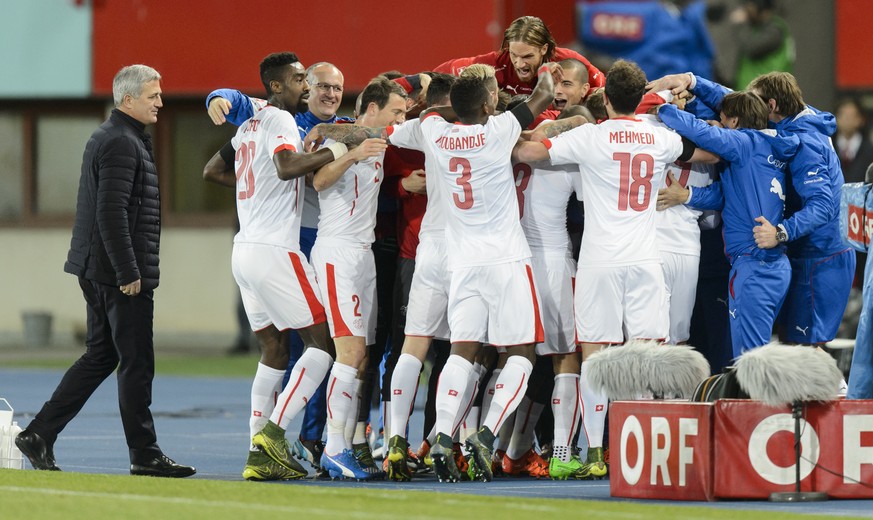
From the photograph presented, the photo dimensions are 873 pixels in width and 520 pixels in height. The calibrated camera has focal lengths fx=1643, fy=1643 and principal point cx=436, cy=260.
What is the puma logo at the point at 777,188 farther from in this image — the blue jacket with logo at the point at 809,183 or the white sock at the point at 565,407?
the white sock at the point at 565,407

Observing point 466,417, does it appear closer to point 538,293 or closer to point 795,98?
point 538,293

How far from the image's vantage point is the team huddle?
9.30m

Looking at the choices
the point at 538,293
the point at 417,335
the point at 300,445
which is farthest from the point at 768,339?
the point at 300,445

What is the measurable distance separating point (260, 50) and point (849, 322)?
8810mm

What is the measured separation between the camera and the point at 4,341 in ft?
75.4

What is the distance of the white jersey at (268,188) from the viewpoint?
9.49 m

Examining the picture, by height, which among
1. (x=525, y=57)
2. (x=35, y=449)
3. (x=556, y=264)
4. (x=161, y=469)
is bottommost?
(x=161, y=469)

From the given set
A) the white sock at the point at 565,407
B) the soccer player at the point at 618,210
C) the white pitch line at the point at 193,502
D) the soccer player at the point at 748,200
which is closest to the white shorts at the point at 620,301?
the soccer player at the point at 618,210

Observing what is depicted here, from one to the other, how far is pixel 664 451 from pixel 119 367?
324 centimetres

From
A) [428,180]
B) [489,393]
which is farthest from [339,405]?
[428,180]

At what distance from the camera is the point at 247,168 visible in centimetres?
960

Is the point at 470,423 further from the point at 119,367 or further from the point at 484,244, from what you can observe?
the point at 119,367

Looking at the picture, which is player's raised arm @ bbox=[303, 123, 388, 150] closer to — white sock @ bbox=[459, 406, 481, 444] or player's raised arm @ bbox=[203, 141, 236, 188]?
player's raised arm @ bbox=[203, 141, 236, 188]

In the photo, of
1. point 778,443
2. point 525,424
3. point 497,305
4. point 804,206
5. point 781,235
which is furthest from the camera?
point 525,424
